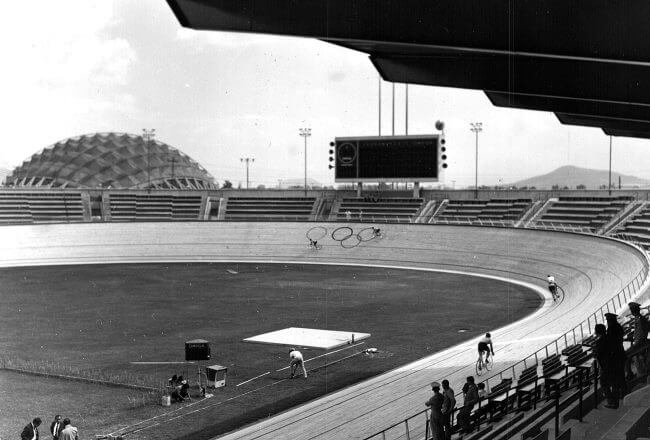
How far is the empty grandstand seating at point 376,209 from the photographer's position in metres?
70.9

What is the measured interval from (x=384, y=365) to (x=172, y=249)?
1763 inches

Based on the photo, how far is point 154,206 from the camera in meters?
84.2

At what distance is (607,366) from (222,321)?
23020mm

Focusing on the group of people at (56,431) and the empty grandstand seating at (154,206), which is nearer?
the group of people at (56,431)

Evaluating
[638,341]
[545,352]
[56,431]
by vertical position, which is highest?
[638,341]

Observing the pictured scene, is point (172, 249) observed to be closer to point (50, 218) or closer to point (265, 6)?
point (50, 218)

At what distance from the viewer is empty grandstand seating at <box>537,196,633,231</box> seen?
5553cm

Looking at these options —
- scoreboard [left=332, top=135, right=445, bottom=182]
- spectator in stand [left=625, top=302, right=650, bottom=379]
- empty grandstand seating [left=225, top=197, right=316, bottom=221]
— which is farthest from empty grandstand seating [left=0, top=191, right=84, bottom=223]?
spectator in stand [left=625, top=302, right=650, bottom=379]

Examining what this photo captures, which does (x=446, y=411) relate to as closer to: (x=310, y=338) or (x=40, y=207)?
(x=310, y=338)

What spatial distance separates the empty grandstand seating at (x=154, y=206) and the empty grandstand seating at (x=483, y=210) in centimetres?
2983

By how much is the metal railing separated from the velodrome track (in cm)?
35

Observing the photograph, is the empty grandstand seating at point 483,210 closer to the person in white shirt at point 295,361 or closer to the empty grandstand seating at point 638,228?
the empty grandstand seating at point 638,228

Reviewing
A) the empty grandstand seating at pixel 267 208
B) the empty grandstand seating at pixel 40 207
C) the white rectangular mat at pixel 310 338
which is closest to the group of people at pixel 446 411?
the white rectangular mat at pixel 310 338

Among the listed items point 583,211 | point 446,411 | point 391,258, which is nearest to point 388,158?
point 391,258
